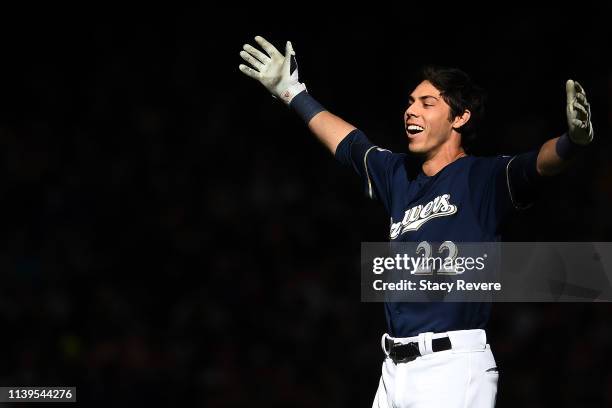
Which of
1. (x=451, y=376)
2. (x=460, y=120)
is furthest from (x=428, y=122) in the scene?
(x=451, y=376)

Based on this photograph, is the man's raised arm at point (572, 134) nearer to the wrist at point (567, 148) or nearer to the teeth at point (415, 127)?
the wrist at point (567, 148)

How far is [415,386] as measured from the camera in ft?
12.3

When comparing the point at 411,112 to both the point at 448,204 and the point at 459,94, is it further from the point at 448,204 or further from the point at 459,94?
the point at 448,204

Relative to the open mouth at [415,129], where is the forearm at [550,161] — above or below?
below

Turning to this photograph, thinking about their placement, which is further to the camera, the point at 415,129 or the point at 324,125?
the point at 324,125

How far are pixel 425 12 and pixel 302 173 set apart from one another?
254 centimetres

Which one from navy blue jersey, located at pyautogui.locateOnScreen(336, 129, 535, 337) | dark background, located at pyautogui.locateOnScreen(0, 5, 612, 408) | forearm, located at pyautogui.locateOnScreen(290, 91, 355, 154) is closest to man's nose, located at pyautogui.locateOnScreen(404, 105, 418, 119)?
navy blue jersey, located at pyautogui.locateOnScreen(336, 129, 535, 337)

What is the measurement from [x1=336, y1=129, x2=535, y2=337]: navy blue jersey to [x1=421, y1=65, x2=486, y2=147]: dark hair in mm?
176

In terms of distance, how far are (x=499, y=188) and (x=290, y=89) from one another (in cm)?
127

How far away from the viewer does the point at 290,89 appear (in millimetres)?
4625

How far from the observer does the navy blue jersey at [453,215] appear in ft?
12.4

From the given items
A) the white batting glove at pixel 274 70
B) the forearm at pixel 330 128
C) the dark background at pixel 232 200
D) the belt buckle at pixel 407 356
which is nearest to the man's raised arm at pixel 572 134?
the belt buckle at pixel 407 356

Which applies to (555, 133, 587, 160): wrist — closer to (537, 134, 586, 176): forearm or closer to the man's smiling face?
(537, 134, 586, 176): forearm

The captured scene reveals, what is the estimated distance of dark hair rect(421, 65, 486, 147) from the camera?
406 cm
